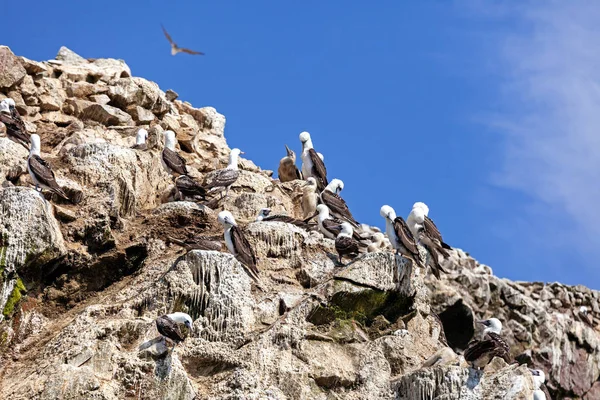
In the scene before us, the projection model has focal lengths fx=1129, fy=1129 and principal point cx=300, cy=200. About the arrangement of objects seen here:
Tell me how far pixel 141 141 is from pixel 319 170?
4.84 meters

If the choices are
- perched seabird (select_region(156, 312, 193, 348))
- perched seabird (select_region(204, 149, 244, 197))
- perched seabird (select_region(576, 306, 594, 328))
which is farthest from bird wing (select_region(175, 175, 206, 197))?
perched seabird (select_region(576, 306, 594, 328))

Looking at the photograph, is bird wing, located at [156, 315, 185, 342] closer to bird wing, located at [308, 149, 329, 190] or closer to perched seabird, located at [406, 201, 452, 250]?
perched seabird, located at [406, 201, 452, 250]

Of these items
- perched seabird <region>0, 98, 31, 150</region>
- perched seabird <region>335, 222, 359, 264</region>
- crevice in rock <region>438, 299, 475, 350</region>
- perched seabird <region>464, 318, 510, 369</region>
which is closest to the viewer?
perched seabird <region>464, 318, 510, 369</region>

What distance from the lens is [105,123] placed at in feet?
102

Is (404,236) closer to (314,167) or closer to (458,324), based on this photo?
(314,167)

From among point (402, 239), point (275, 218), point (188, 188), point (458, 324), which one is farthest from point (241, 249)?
point (458, 324)

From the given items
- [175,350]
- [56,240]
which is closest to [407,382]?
[175,350]

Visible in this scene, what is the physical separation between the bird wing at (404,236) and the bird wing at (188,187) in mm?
4896

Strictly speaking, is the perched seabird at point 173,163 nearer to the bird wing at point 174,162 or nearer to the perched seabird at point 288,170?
the bird wing at point 174,162

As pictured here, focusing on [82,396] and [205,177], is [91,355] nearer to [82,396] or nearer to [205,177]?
[82,396]

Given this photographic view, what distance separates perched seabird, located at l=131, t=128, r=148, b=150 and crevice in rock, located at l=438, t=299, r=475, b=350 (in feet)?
45.0

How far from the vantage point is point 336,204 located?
2653 cm

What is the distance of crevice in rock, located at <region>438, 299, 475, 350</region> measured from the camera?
125 ft

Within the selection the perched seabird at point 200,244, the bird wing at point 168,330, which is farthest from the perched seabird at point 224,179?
the bird wing at point 168,330
